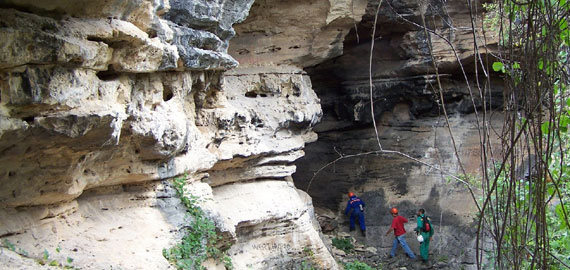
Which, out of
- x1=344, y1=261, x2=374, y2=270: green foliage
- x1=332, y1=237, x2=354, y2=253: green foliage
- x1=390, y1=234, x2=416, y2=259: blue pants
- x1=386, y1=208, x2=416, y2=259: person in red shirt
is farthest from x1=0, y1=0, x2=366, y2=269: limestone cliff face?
x1=390, y1=234, x2=416, y2=259: blue pants

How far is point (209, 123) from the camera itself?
25.6 ft

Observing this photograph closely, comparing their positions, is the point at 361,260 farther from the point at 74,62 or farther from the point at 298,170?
the point at 74,62

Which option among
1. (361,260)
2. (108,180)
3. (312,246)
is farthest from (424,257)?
(108,180)

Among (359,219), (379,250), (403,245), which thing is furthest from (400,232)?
(359,219)

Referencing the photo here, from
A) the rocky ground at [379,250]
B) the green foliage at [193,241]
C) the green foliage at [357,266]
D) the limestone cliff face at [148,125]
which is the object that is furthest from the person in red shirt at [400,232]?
the green foliage at [193,241]

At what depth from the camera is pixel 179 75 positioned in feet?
22.0

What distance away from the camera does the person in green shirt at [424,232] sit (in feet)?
34.3

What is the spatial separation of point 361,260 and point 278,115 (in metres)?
3.26

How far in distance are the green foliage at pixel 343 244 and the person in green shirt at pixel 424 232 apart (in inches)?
52.0

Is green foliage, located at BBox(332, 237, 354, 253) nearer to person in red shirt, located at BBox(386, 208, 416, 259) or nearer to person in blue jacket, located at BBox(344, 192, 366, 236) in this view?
→ person in blue jacket, located at BBox(344, 192, 366, 236)

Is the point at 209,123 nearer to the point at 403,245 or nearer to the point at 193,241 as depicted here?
the point at 193,241

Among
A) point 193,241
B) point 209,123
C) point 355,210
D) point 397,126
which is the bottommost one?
point 355,210

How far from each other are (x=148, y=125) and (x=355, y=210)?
6.68 meters

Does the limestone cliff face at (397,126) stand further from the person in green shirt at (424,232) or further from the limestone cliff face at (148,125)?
the limestone cliff face at (148,125)
